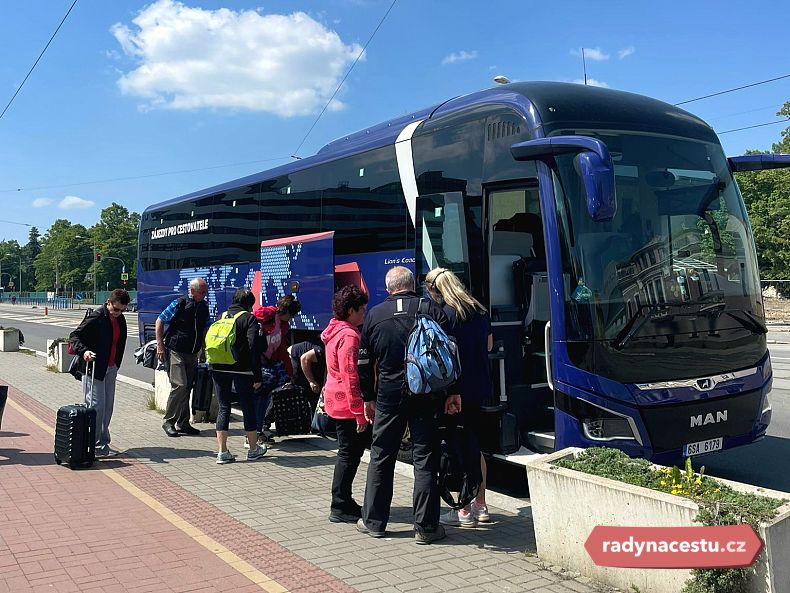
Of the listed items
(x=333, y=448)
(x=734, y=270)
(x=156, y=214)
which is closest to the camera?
(x=734, y=270)

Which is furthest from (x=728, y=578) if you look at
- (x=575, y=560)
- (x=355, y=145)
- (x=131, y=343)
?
(x=131, y=343)

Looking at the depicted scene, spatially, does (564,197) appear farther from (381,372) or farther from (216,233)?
(216,233)

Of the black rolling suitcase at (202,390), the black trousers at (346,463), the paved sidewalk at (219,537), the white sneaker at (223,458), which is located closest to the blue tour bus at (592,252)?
the paved sidewalk at (219,537)

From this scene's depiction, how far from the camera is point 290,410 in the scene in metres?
8.42

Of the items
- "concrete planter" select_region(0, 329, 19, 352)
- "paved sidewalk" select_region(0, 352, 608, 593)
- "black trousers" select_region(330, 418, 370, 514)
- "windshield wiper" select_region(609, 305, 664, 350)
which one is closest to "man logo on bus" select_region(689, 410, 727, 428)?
"windshield wiper" select_region(609, 305, 664, 350)

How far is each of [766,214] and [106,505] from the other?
150 ft

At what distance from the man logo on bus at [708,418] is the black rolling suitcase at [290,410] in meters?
4.43

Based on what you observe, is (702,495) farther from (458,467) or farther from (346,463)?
(346,463)

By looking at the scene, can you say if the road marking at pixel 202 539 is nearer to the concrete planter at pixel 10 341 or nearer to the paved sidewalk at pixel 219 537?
the paved sidewalk at pixel 219 537

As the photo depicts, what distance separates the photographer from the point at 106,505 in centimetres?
601

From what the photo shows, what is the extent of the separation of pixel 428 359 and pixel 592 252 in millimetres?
1838

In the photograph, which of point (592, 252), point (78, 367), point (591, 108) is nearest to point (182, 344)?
point (78, 367)

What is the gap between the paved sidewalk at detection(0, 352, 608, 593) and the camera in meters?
4.36

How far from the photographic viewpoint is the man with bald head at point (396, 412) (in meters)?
5.03
